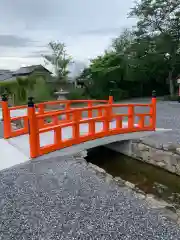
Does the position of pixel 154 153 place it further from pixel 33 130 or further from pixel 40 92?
pixel 40 92

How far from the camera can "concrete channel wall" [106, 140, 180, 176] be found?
14.6 ft

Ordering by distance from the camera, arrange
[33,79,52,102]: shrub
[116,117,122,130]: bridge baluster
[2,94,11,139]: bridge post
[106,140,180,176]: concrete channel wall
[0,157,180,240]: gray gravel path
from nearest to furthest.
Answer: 1. [0,157,180,240]: gray gravel path
2. [106,140,180,176]: concrete channel wall
3. [2,94,11,139]: bridge post
4. [116,117,122,130]: bridge baluster
5. [33,79,52,102]: shrub

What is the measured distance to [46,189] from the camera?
2895 mm

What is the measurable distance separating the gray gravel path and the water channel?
114 centimetres

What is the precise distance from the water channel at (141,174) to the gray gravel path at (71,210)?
1.14m

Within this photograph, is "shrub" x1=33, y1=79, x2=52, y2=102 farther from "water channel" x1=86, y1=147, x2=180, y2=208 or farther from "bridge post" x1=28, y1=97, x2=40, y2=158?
"bridge post" x1=28, y1=97, x2=40, y2=158

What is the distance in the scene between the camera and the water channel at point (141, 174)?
3.81 m

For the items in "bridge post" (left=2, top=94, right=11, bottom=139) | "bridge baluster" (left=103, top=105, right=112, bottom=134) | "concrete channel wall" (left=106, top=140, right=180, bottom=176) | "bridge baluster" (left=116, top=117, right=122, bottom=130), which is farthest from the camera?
"bridge baluster" (left=116, top=117, right=122, bottom=130)

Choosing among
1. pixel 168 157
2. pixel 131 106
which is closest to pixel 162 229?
pixel 168 157

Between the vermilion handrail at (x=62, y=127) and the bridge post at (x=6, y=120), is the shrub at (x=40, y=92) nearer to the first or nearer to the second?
the vermilion handrail at (x=62, y=127)

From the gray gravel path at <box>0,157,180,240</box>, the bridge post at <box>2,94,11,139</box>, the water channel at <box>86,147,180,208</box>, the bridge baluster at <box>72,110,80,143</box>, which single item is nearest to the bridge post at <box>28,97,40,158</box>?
the gray gravel path at <box>0,157,180,240</box>

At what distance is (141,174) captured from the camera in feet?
15.1

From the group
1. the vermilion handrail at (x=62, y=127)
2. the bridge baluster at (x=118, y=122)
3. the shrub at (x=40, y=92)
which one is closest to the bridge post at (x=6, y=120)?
the vermilion handrail at (x=62, y=127)

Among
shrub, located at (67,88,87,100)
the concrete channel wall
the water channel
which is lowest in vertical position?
the water channel
